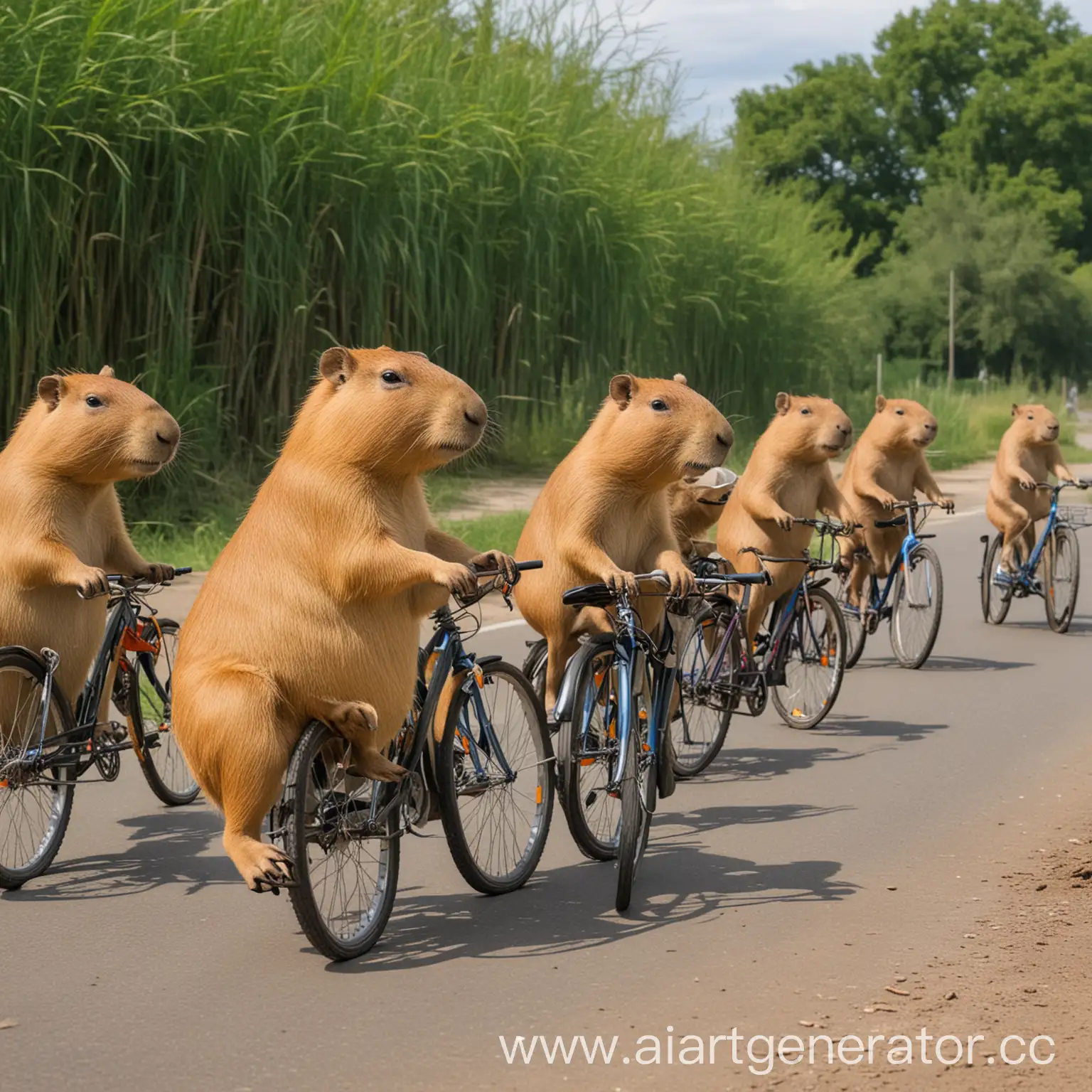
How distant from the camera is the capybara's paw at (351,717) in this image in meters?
4.89

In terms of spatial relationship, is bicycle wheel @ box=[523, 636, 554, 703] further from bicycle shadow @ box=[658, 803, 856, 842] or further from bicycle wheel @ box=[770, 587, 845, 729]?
bicycle wheel @ box=[770, 587, 845, 729]

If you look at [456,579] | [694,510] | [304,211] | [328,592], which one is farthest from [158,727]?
[304,211]

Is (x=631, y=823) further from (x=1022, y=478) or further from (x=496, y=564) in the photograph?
(x=1022, y=478)

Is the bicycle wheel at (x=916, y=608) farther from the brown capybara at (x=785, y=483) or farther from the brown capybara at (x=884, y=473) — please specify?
the brown capybara at (x=785, y=483)

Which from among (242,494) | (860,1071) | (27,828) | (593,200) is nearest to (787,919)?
(860,1071)

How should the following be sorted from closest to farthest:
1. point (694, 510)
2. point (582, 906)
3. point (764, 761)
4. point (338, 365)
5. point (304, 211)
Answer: point (338, 365), point (582, 906), point (764, 761), point (694, 510), point (304, 211)

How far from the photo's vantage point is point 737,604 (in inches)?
321

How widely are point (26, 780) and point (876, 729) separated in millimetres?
4365

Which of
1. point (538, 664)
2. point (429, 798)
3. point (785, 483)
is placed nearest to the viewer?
point (429, 798)

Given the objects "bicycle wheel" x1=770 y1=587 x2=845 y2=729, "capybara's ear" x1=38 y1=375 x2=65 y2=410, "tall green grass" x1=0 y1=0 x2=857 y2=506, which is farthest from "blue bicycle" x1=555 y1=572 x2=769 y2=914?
"tall green grass" x1=0 y1=0 x2=857 y2=506

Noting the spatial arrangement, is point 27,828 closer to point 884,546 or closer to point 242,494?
point 884,546

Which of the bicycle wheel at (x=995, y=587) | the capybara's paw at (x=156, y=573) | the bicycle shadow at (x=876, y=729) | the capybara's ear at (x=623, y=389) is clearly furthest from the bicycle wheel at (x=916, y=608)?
the capybara's paw at (x=156, y=573)

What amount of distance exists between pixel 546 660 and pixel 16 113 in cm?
832

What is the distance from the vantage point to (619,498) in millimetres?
6406
